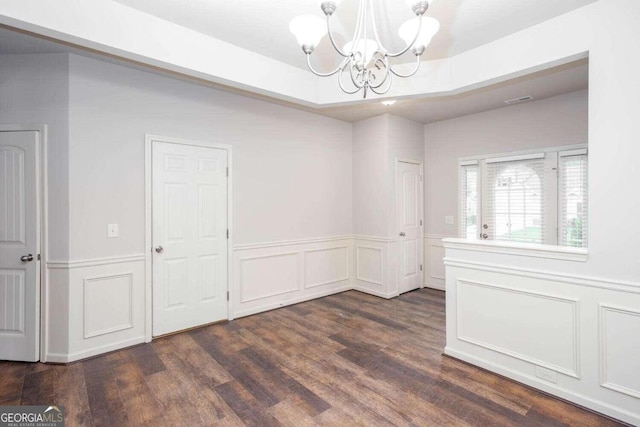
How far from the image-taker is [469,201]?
4746 millimetres

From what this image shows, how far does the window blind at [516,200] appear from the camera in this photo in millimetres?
4074

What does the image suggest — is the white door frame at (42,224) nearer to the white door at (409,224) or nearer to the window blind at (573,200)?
the white door at (409,224)

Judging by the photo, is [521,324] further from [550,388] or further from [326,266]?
[326,266]

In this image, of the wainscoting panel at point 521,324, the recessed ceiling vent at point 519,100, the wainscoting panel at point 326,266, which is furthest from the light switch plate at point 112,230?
the recessed ceiling vent at point 519,100

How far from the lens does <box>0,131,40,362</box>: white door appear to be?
9.17 feet

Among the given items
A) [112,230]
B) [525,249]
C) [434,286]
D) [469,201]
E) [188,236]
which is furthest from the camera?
[434,286]

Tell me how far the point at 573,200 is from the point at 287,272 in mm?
3671

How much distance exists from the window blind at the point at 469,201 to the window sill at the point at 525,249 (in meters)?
2.05

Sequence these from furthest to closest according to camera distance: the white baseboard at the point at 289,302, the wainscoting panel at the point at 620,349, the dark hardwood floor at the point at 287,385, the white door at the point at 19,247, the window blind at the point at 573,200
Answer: the white baseboard at the point at 289,302 < the window blind at the point at 573,200 < the white door at the point at 19,247 < the dark hardwood floor at the point at 287,385 < the wainscoting panel at the point at 620,349

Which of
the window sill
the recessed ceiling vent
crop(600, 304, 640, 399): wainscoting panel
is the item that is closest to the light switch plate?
the window sill

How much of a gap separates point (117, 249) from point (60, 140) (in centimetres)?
109

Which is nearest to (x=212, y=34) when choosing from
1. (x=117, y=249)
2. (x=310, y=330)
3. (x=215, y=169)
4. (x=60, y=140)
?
(x=215, y=169)

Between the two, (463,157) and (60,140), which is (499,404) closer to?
(463,157)

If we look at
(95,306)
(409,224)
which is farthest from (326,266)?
(95,306)
